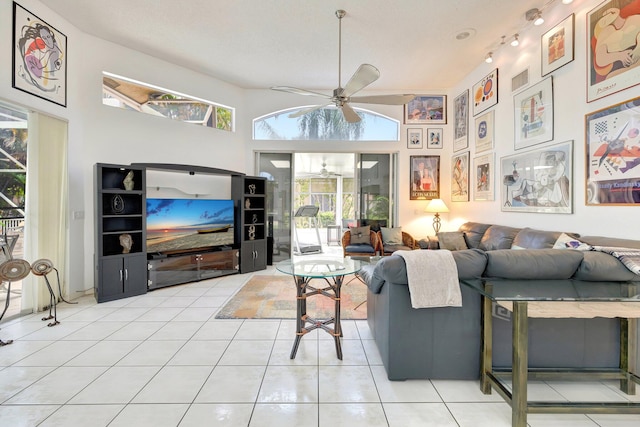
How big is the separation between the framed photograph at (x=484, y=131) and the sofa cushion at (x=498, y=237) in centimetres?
139

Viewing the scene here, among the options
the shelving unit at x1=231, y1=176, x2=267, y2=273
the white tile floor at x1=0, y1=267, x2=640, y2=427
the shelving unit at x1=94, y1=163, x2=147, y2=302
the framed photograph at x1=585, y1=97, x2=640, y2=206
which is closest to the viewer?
the white tile floor at x1=0, y1=267, x2=640, y2=427

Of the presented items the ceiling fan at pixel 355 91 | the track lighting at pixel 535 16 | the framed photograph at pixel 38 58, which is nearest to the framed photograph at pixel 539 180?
the track lighting at pixel 535 16

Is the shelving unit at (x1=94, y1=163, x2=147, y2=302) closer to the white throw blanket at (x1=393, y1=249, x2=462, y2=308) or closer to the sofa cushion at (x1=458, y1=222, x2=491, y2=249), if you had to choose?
the white throw blanket at (x1=393, y1=249, x2=462, y2=308)

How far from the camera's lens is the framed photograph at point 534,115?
10.7 ft

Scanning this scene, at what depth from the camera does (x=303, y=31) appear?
3578 millimetres

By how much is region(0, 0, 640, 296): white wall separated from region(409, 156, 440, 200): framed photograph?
0.13m

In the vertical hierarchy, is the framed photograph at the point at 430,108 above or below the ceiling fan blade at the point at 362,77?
above

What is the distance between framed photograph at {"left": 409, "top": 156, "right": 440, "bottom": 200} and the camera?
18.3 feet

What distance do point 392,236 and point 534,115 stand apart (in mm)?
2791

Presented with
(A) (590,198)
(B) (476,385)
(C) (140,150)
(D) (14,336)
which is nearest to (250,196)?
(C) (140,150)

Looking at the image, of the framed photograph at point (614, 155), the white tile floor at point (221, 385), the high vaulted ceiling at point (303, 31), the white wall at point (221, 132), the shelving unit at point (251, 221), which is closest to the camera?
the white tile floor at point (221, 385)

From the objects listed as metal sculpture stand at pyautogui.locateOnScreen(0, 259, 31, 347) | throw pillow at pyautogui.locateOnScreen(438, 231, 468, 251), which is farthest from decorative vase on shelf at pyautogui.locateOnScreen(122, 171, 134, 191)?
throw pillow at pyautogui.locateOnScreen(438, 231, 468, 251)

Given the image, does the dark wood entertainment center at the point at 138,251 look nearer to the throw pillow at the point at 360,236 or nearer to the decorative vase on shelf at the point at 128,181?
the decorative vase on shelf at the point at 128,181

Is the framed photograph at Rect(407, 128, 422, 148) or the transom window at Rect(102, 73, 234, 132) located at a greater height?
the transom window at Rect(102, 73, 234, 132)
